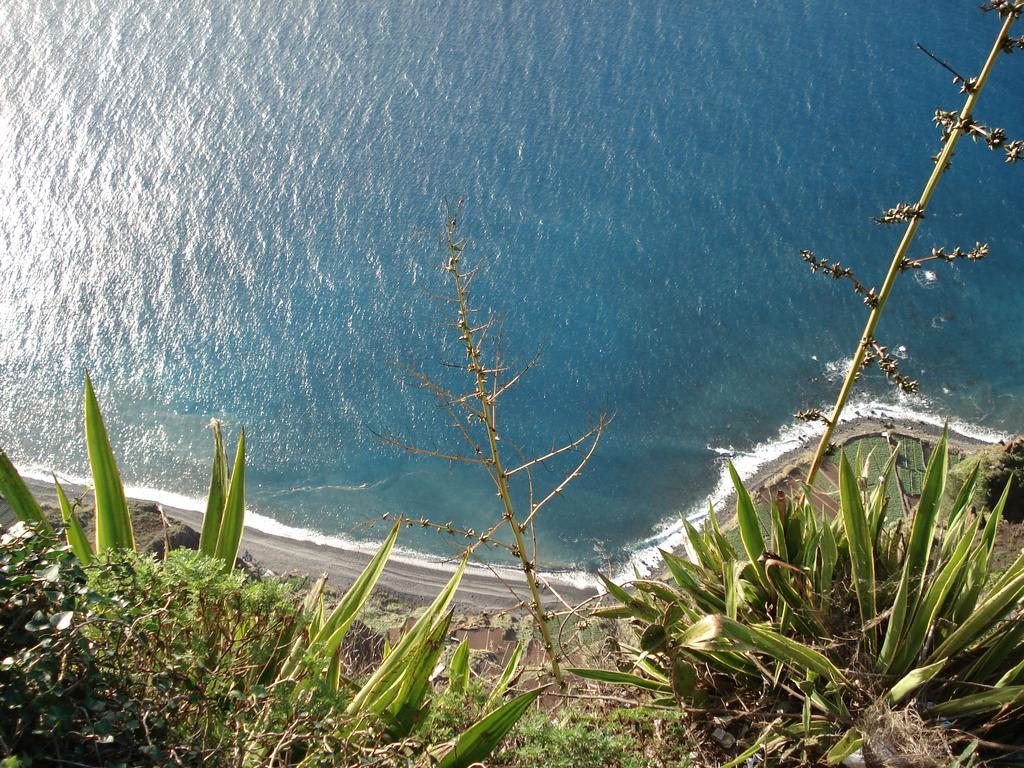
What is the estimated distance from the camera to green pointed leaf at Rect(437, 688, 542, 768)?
2900mm

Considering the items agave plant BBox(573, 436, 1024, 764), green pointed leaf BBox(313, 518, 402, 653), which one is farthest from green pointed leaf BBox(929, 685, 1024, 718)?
green pointed leaf BBox(313, 518, 402, 653)

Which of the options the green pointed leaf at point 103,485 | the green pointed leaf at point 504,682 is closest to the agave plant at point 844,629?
the green pointed leaf at point 504,682

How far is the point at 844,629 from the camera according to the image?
12.4 feet

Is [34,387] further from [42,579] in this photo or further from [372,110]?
[42,579]

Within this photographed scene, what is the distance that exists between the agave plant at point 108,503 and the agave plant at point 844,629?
1.78 meters

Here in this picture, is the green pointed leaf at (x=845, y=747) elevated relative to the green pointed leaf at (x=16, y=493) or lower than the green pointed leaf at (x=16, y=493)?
lower

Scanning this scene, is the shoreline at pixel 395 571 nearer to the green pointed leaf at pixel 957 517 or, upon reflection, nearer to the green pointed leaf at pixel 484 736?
the green pointed leaf at pixel 957 517

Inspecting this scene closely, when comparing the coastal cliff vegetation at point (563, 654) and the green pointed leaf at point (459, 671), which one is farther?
the green pointed leaf at point (459, 671)

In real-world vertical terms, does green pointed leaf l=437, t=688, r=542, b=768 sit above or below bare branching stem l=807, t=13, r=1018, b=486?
below

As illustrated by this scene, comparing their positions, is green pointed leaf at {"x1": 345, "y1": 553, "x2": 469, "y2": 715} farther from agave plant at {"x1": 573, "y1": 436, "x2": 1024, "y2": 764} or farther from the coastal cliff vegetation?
agave plant at {"x1": 573, "y1": 436, "x2": 1024, "y2": 764}

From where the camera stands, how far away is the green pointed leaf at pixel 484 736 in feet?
9.52

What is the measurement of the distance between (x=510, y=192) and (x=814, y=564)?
14.0 meters

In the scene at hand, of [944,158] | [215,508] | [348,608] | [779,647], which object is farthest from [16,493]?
[944,158]

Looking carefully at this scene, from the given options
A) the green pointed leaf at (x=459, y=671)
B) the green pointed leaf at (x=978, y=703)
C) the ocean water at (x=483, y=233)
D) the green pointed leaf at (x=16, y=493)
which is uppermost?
the ocean water at (x=483, y=233)
